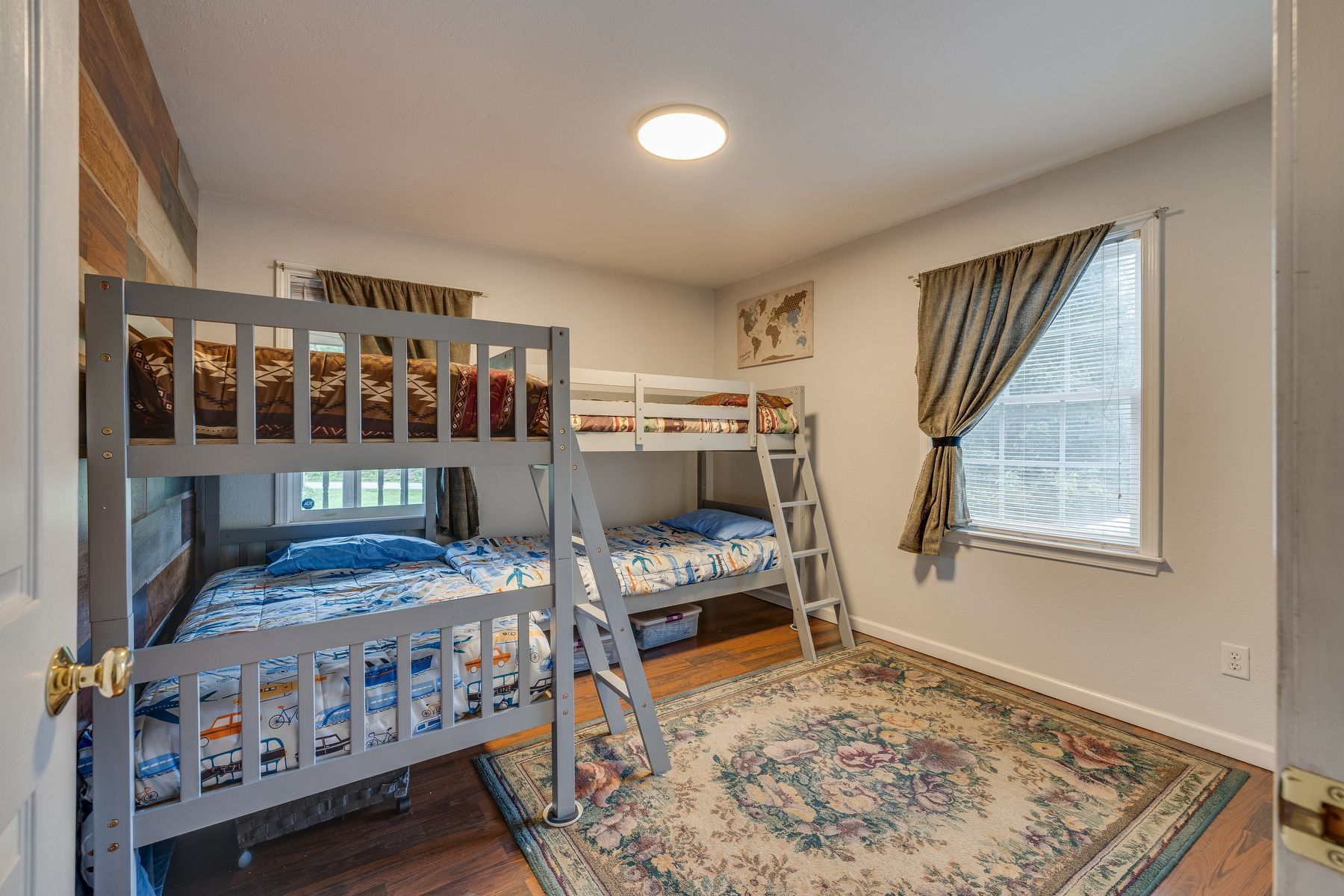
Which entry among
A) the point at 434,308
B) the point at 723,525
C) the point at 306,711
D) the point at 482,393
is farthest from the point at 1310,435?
the point at 434,308

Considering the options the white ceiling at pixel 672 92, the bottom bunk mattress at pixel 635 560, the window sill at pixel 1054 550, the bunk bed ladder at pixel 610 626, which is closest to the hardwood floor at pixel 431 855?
the bunk bed ladder at pixel 610 626

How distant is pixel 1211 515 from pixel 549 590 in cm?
245

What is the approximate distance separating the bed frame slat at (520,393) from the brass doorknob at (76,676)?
1.09 metres

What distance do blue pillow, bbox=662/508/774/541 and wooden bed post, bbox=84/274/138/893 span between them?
2.63 m

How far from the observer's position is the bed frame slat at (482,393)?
1.59 meters

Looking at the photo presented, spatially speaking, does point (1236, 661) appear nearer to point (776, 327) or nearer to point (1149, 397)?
point (1149, 397)

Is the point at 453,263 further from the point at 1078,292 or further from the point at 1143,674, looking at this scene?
the point at 1143,674

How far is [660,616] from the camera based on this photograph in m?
3.27

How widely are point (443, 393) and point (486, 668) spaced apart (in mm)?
796

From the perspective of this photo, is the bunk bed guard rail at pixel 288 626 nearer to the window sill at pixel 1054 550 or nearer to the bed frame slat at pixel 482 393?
the bed frame slat at pixel 482 393

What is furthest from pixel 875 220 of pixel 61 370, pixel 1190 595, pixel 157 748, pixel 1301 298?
pixel 157 748

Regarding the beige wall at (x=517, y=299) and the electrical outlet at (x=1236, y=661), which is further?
the beige wall at (x=517, y=299)

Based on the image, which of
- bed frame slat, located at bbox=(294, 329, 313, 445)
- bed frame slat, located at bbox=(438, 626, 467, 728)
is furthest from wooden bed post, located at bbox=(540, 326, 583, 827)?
bed frame slat, located at bbox=(294, 329, 313, 445)

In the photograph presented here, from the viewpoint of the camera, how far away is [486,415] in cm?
162
